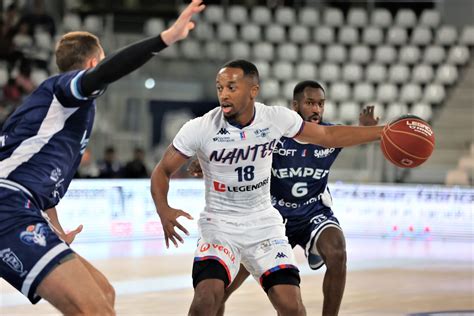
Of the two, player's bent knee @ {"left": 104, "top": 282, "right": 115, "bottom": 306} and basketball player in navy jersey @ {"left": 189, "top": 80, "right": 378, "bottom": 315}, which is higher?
basketball player in navy jersey @ {"left": 189, "top": 80, "right": 378, "bottom": 315}

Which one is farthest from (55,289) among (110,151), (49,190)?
(110,151)

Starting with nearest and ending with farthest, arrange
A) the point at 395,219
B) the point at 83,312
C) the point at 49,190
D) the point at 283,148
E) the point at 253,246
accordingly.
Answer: the point at 83,312 → the point at 49,190 → the point at 253,246 → the point at 283,148 → the point at 395,219

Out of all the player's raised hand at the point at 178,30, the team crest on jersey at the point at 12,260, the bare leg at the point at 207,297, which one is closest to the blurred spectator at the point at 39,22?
the bare leg at the point at 207,297

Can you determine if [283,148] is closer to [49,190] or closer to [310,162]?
[310,162]

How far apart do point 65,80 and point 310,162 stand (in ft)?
9.39

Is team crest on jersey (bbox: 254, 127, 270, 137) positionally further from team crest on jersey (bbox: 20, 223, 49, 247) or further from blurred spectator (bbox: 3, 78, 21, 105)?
blurred spectator (bbox: 3, 78, 21, 105)

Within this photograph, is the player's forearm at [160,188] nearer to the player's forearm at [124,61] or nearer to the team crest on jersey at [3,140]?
the team crest on jersey at [3,140]

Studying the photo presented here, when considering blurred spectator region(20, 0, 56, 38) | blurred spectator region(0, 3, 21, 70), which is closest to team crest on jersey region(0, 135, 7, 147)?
blurred spectator region(0, 3, 21, 70)

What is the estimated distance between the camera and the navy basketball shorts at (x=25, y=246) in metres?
4.15

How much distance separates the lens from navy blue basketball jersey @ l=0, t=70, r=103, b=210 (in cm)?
435

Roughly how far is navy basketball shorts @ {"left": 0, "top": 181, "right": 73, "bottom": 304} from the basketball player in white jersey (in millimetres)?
1086

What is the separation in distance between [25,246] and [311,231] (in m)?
2.83

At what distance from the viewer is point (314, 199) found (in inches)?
266

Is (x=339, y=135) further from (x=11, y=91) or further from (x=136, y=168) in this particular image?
(x=11, y=91)
